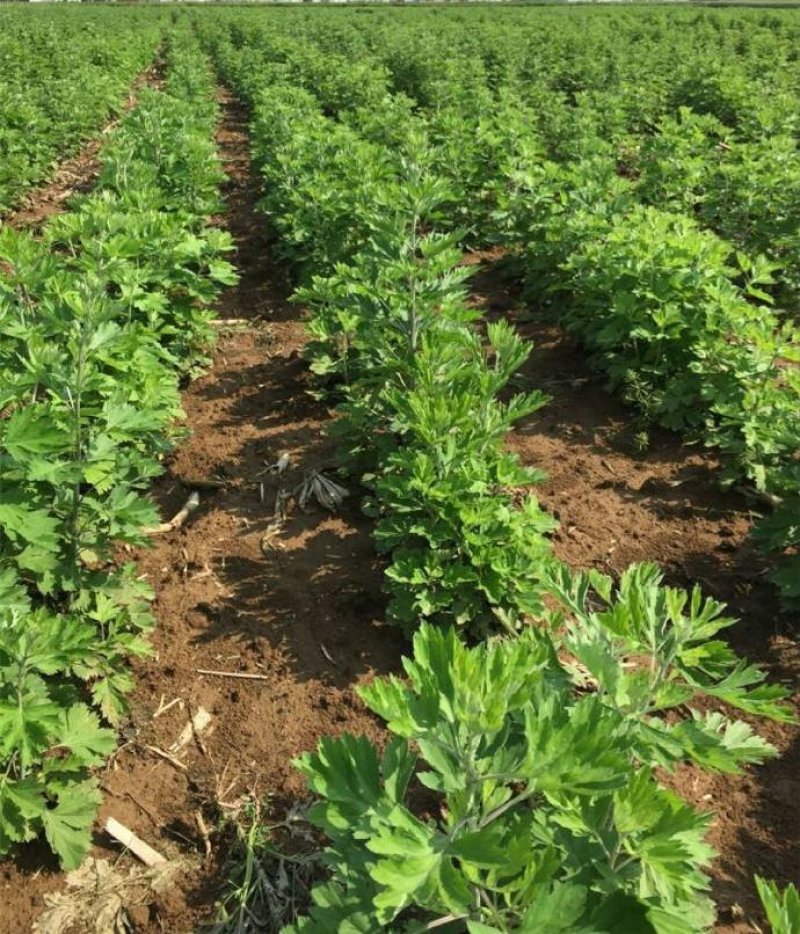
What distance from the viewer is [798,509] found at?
4211 millimetres

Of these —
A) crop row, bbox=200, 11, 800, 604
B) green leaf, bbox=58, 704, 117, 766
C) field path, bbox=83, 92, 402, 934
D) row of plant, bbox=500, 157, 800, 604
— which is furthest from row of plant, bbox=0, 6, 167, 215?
green leaf, bbox=58, 704, 117, 766

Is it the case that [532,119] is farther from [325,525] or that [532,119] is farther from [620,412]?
[325,525]

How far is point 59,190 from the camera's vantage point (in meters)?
12.4

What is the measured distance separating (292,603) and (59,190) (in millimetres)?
10808

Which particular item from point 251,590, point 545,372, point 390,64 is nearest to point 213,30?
point 390,64

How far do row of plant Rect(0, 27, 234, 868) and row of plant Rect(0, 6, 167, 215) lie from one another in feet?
22.8

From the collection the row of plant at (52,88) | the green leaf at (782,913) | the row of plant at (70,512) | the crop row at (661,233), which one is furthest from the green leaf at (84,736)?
the row of plant at (52,88)

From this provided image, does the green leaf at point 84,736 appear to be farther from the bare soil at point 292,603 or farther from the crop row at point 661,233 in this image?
the crop row at point 661,233

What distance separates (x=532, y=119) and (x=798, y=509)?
9.52 meters

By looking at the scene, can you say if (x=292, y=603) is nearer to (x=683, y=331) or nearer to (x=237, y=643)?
(x=237, y=643)

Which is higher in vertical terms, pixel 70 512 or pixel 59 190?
pixel 70 512

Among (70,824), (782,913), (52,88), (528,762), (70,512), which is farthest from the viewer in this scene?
(52,88)

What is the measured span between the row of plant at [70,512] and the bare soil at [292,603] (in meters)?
0.30

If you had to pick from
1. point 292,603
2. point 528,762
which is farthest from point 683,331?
point 528,762
